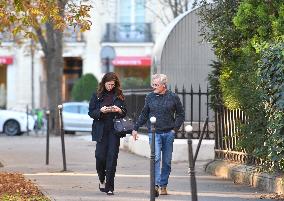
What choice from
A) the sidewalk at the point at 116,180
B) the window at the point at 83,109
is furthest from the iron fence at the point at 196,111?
the window at the point at 83,109

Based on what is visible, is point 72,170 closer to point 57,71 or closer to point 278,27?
point 278,27

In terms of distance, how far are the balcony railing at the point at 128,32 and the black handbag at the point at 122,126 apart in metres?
41.2

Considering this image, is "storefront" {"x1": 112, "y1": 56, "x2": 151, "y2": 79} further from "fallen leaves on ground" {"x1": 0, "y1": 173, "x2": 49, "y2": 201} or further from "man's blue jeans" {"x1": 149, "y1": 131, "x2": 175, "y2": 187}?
"man's blue jeans" {"x1": 149, "y1": 131, "x2": 175, "y2": 187}

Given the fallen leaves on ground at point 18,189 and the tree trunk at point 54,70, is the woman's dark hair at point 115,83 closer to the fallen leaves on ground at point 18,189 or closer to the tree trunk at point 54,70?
Answer: the fallen leaves on ground at point 18,189

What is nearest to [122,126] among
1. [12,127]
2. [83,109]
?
[12,127]

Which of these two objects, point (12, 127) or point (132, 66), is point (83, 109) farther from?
point (132, 66)

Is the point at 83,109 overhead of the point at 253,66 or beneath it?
beneath

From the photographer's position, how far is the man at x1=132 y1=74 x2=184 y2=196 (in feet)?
44.3

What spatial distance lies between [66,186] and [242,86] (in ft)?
9.93

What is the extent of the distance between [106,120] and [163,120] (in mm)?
805

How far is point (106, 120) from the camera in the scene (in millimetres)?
13734

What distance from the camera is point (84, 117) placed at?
127 feet

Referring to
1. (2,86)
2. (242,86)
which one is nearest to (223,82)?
(242,86)

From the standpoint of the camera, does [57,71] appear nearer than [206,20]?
No
